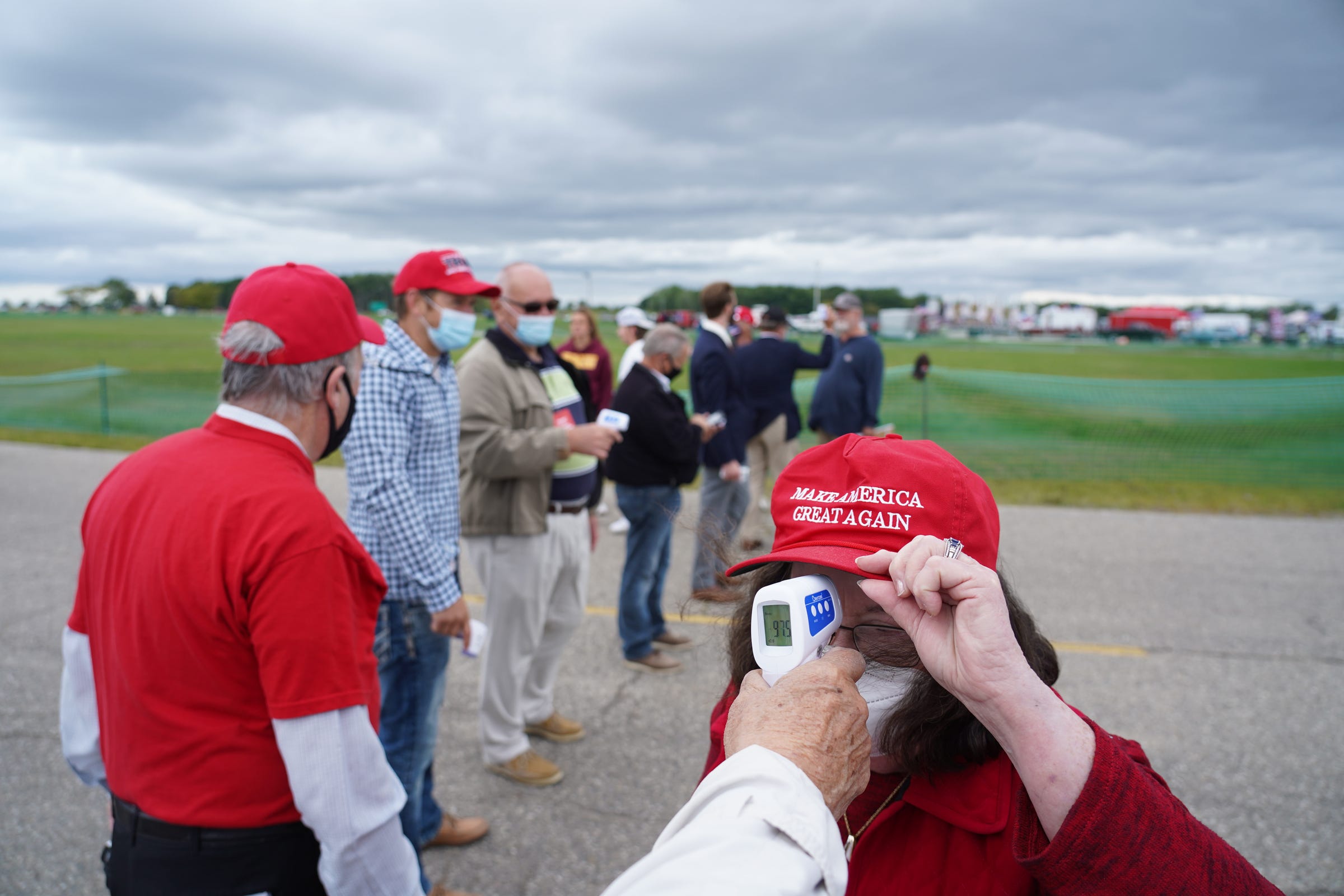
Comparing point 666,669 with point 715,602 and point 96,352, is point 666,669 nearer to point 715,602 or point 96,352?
point 715,602

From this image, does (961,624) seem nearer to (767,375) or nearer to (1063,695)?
(1063,695)

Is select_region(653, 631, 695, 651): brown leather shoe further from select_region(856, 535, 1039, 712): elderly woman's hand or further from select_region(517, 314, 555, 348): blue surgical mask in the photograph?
select_region(856, 535, 1039, 712): elderly woman's hand

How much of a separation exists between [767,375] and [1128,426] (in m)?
7.17

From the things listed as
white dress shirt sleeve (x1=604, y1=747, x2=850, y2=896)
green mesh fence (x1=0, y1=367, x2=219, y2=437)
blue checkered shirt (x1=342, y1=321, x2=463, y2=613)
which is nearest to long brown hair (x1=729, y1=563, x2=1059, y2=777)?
white dress shirt sleeve (x1=604, y1=747, x2=850, y2=896)

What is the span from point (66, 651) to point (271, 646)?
755 millimetres

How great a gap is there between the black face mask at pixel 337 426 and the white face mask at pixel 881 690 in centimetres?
138

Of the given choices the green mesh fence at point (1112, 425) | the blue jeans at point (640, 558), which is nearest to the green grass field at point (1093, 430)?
the green mesh fence at point (1112, 425)

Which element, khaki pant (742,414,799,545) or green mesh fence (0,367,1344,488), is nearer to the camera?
khaki pant (742,414,799,545)

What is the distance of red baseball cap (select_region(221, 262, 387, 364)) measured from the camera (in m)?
1.91

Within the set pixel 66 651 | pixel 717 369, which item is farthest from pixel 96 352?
pixel 66 651

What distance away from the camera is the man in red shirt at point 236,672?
1.63 metres

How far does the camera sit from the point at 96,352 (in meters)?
39.0

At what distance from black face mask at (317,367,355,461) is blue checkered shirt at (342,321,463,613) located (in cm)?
57

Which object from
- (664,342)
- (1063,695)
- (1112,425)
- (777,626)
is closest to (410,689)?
(777,626)
